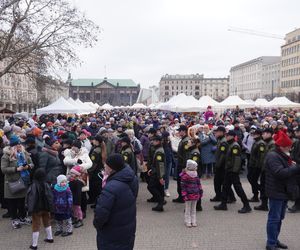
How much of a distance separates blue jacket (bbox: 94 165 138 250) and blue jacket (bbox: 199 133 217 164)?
718 cm

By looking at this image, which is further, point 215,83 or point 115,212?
point 215,83

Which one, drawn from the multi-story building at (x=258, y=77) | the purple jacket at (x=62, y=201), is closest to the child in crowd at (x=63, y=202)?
the purple jacket at (x=62, y=201)

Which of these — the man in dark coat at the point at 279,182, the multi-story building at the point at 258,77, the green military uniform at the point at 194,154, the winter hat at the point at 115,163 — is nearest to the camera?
the winter hat at the point at 115,163

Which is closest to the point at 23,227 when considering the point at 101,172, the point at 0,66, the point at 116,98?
the point at 101,172

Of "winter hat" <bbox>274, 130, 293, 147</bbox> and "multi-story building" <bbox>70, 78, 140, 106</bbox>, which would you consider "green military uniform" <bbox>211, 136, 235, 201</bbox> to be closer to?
"winter hat" <bbox>274, 130, 293, 147</bbox>

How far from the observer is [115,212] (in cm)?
367

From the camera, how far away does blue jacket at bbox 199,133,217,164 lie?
10758 mm

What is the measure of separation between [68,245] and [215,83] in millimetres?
177588

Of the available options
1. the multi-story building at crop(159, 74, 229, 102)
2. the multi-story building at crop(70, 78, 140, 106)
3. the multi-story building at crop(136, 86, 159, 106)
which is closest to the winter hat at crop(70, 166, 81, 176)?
the multi-story building at crop(136, 86, 159, 106)

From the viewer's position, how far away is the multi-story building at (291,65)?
88.5 meters

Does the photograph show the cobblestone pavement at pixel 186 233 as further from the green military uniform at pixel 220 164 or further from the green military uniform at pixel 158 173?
the green military uniform at pixel 220 164

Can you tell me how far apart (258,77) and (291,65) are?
1239 inches

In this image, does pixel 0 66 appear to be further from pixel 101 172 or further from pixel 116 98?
pixel 116 98

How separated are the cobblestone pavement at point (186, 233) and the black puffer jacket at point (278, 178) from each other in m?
1.05
